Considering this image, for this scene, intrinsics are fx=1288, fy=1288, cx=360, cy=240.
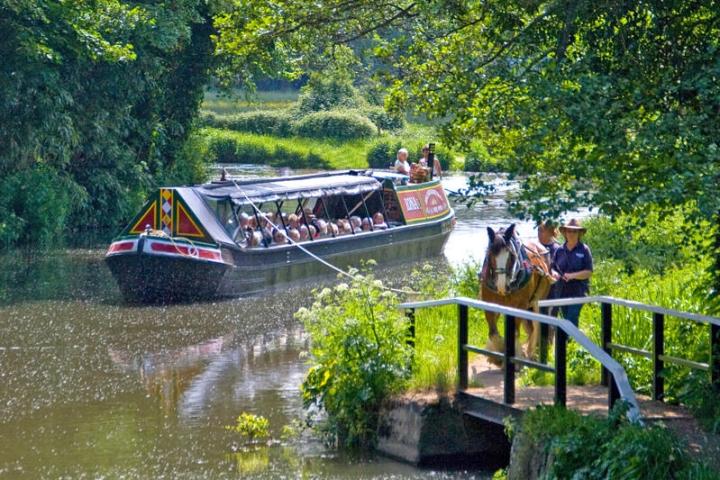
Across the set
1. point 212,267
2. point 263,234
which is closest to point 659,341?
point 212,267

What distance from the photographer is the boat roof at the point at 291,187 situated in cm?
2323

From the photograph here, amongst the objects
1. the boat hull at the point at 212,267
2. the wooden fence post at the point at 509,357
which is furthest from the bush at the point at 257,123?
the wooden fence post at the point at 509,357

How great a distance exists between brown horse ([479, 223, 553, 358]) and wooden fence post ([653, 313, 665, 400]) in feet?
5.69

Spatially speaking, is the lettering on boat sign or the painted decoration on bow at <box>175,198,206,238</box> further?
the lettering on boat sign

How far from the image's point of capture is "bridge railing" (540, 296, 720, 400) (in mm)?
10086

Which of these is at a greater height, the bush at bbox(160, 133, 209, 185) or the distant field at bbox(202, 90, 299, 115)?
the distant field at bbox(202, 90, 299, 115)

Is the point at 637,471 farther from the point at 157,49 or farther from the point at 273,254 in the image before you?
the point at 157,49

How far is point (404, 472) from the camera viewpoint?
1099 cm

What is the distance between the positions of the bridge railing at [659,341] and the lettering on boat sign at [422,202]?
16.2 metres

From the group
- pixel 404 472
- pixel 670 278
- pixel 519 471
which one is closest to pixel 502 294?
pixel 404 472

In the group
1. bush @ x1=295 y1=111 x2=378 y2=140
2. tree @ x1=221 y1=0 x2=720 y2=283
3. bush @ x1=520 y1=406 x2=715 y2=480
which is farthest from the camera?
bush @ x1=295 y1=111 x2=378 y2=140

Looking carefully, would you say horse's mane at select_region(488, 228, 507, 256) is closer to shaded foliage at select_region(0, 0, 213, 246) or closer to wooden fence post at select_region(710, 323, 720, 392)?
wooden fence post at select_region(710, 323, 720, 392)

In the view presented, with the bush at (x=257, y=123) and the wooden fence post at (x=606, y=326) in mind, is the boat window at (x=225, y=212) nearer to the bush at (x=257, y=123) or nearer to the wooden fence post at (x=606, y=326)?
the wooden fence post at (x=606, y=326)

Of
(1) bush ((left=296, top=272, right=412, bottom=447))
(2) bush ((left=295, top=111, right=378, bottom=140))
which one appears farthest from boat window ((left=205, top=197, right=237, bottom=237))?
(2) bush ((left=295, top=111, right=378, bottom=140))
